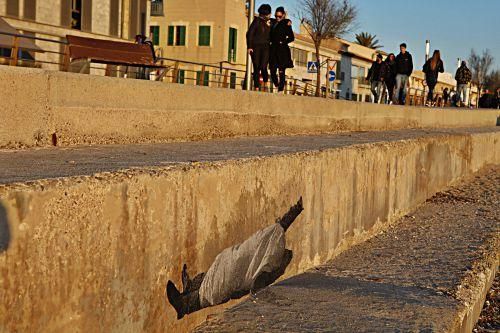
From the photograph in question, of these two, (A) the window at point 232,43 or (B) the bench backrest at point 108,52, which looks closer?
(B) the bench backrest at point 108,52

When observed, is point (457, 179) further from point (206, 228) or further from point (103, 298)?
point (103, 298)

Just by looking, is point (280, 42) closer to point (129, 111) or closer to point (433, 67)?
point (129, 111)

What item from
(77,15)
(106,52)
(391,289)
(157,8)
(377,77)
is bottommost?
(391,289)

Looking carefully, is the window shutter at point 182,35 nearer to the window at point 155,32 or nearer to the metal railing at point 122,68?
the window at point 155,32

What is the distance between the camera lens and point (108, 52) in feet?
43.8

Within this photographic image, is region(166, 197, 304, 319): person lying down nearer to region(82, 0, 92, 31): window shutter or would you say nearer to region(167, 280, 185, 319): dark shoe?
region(167, 280, 185, 319): dark shoe

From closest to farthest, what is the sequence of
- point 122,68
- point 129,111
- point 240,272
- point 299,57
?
point 240,272 → point 129,111 → point 122,68 → point 299,57

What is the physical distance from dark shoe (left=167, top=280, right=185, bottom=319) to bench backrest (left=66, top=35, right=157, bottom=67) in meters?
9.52

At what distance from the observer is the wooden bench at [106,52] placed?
1272 cm

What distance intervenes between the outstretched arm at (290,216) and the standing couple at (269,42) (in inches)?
322

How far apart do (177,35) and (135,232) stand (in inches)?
2200

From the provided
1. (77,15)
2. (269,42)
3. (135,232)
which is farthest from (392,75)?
(135,232)

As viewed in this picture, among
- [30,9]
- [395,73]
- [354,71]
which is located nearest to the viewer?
[395,73]

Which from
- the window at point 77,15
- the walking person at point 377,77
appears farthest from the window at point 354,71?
the walking person at point 377,77
